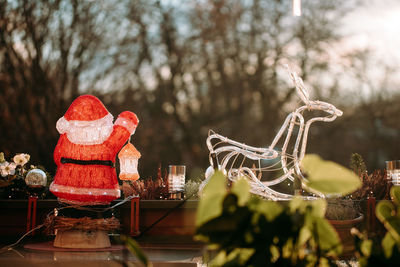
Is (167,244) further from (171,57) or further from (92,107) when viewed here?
(171,57)

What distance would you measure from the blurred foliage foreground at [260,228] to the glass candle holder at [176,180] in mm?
3188

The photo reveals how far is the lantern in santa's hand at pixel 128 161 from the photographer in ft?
10.6

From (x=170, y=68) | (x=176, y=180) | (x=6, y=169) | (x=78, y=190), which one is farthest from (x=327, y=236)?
(x=170, y=68)

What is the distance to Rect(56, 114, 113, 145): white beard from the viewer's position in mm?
2771

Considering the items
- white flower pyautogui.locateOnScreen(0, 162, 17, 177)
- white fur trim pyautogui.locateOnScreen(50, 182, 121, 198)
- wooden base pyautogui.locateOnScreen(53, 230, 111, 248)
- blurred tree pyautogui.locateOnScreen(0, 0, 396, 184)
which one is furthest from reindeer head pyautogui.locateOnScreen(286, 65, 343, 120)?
blurred tree pyautogui.locateOnScreen(0, 0, 396, 184)

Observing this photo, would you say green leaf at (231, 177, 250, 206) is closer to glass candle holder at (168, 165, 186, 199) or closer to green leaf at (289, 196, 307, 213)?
green leaf at (289, 196, 307, 213)

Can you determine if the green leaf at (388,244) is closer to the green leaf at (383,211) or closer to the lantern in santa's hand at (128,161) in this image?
the green leaf at (383,211)

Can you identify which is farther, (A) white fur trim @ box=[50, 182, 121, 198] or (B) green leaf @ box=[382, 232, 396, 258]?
(A) white fur trim @ box=[50, 182, 121, 198]

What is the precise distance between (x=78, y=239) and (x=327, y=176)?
2759mm

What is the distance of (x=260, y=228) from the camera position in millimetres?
212

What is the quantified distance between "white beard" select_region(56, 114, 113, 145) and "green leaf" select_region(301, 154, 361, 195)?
2.64 metres

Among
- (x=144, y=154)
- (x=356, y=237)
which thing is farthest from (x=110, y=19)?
(x=356, y=237)

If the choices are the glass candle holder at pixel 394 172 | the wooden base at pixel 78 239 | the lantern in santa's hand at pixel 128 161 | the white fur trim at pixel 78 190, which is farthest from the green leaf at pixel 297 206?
the glass candle holder at pixel 394 172

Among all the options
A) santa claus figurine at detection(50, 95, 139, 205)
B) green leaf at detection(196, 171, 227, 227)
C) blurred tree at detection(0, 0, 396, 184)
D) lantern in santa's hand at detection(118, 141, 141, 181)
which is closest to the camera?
green leaf at detection(196, 171, 227, 227)
